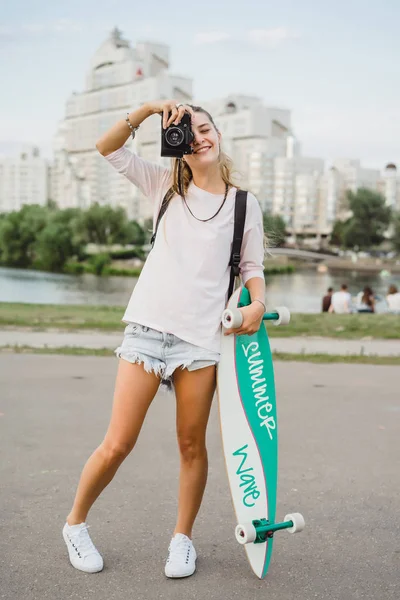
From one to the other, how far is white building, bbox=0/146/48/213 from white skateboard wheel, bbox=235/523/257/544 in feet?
599

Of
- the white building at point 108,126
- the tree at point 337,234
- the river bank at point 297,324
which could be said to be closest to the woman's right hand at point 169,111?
the river bank at point 297,324

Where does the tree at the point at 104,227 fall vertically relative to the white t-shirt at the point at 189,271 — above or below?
below

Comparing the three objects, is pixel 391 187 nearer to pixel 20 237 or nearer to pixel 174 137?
pixel 20 237

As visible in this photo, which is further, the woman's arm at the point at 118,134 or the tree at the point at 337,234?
the tree at the point at 337,234

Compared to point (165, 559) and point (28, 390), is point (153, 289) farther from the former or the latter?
point (28, 390)

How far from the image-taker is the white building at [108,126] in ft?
556

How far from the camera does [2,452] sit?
439 cm

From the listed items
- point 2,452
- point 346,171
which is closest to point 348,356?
point 2,452

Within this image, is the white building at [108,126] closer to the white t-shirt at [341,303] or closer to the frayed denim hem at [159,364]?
the white t-shirt at [341,303]

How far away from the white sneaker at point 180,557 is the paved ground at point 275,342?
20.3ft

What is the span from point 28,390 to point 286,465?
2.75m

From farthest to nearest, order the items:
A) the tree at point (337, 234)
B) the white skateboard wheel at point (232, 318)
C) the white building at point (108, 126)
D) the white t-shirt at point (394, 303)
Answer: the white building at point (108, 126) < the tree at point (337, 234) < the white t-shirt at point (394, 303) < the white skateboard wheel at point (232, 318)

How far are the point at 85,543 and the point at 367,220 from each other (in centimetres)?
10827

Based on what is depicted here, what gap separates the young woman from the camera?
2723 millimetres
